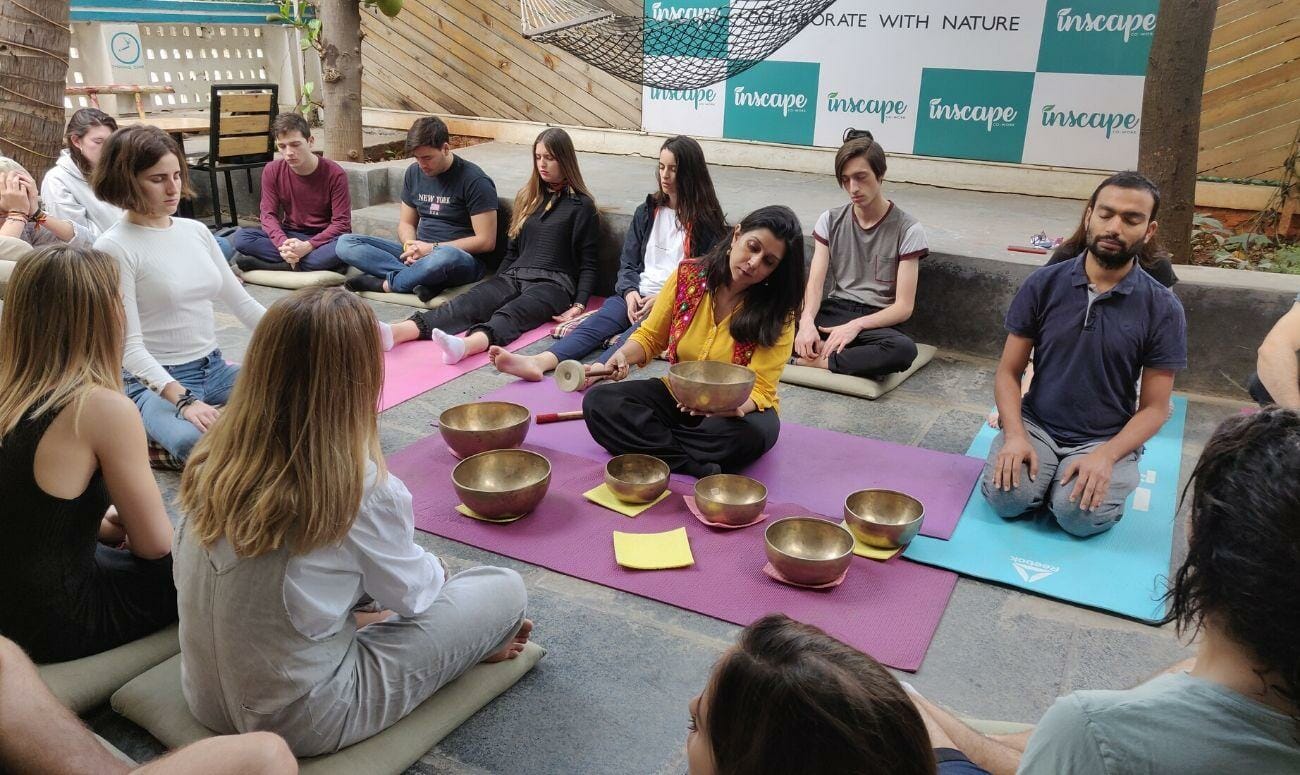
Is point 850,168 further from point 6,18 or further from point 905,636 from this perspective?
point 6,18

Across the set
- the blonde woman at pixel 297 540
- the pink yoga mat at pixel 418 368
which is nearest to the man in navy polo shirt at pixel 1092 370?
the blonde woman at pixel 297 540

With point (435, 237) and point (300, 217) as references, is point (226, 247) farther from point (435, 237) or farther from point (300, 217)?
point (435, 237)

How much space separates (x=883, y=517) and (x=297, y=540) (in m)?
1.92

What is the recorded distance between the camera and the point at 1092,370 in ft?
10.1

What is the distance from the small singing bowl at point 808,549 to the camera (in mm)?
2631

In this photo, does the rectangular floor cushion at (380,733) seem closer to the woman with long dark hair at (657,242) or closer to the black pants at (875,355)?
the woman with long dark hair at (657,242)

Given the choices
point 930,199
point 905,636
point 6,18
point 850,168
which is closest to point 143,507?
point 905,636

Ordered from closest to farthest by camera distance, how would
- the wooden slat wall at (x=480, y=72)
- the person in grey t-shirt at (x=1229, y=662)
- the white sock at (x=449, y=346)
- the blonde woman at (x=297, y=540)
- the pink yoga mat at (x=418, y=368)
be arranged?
→ the person in grey t-shirt at (x=1229, y=662) < the blonde woman at (x=297, y=540) < the pink yoga mat at (x=418, y=368) < the white sock at (x=449, y=346) < the wooden slat wall at (x=480, y=72)

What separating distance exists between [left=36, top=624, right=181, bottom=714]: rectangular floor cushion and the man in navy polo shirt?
2.49m

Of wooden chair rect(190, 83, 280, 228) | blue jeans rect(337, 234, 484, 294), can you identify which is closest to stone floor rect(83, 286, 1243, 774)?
blue jeans rect(337, 234, 484, 294)

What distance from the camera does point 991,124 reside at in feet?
21.0

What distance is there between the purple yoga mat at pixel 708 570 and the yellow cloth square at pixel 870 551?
0.02 meters

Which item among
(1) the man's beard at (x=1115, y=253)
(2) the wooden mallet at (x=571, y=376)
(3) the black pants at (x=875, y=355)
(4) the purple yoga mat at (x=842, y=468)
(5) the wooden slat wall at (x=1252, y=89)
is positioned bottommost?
(4) the purple yoga mat at (x=842, y=468)

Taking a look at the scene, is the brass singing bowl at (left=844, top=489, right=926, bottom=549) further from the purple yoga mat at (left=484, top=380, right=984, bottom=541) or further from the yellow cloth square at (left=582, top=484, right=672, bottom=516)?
the yellow cloth square at (left=582, top=484, right=672, bottom=516)
